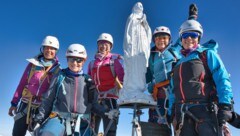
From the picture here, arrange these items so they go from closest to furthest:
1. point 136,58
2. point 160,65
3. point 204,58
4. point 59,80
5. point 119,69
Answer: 1. point 204,58
2. point 136,58
3. point 59,80
4. point 160,65
5. point 119,69

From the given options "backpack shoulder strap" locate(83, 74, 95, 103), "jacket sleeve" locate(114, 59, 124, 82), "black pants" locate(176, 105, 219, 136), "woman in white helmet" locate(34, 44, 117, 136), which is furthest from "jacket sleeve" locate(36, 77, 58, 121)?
"black pants" locate(176, 105, 219, 136)

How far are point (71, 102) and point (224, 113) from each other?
4.13 meters

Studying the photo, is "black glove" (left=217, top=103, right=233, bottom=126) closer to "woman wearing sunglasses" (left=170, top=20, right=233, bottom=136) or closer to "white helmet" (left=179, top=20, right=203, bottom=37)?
"woman wearing sunglasses" (left=170, top=20, right=233, bottom=136)

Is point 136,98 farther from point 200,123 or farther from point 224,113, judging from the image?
point 224,113

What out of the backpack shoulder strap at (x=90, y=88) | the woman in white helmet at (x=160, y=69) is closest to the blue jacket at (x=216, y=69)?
the woman in white helmet at (x=160, y=69)

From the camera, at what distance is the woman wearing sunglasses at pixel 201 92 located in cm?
666

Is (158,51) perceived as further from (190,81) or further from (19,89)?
(19,89)

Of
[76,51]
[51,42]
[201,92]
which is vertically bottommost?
[201,92]

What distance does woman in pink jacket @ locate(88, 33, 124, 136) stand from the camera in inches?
400

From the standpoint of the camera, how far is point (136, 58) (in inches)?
334

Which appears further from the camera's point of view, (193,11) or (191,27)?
(193,11)

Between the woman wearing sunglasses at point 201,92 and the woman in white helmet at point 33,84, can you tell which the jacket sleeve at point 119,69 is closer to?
the woman in white helmet at point 33,84

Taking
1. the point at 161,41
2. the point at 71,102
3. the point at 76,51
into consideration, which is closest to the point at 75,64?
the point at 76,51

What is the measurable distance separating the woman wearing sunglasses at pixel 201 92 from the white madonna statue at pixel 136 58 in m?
0.97
